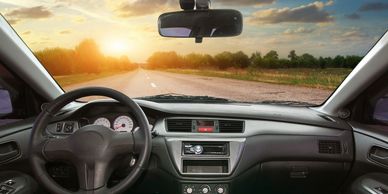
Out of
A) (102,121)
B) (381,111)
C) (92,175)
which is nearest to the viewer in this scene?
(92,175)

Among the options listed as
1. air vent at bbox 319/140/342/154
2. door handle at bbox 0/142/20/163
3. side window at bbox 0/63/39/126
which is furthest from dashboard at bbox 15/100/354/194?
side window at bbox 0/63/39/126

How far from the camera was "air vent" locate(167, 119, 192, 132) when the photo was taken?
4.59 m

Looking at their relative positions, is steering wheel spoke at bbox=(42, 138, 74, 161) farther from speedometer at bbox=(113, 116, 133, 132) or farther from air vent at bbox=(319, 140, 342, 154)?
air vent at bbox=(319, 140, 342, 154)

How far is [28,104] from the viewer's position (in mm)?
4875

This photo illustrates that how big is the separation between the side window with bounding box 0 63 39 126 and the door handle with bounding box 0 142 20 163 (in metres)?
0.32

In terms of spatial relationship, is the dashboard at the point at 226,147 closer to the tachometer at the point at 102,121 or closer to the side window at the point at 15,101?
the tachometer at the point at 102,121

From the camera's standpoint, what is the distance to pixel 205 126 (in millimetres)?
4609

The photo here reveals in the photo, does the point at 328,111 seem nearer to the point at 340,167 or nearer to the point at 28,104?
the point at 340,167

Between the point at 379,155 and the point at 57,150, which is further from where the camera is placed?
the point at 379,155

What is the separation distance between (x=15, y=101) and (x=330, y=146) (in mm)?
2682

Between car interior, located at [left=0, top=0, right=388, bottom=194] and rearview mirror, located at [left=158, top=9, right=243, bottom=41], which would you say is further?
car interior, located at [left=0, top=0, right=388, bottom=194]

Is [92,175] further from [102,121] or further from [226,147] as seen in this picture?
[226,147]

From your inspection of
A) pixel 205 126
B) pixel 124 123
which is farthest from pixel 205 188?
pixel 124 123

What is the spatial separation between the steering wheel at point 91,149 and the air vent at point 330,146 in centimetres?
162
